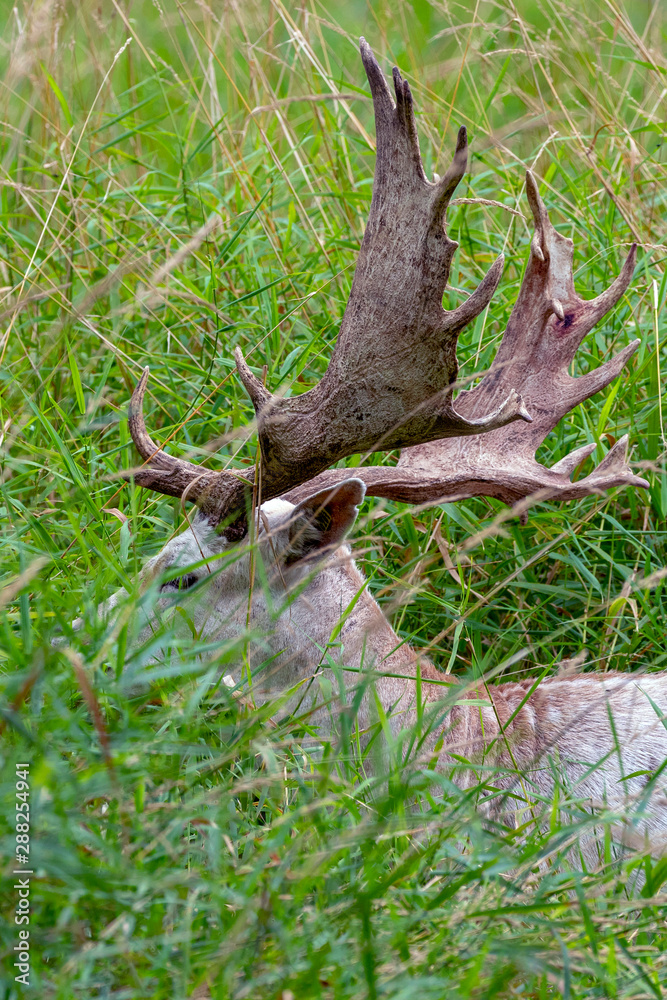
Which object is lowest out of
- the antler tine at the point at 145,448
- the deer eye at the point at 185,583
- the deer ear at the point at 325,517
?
the deer eye at the point at 185,583

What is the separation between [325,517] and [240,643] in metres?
0.96

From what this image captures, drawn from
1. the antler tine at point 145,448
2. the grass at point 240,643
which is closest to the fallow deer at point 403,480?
the antler tine at point 145,448

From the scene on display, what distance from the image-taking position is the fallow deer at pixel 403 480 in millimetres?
2576

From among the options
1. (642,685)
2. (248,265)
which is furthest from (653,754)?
(248,265)

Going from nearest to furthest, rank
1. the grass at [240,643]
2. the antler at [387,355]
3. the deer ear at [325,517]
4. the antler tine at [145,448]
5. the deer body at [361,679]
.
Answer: the grass at [240,643] → the antler at [387,355] → the deer ear at [325,517] → the deer body at [361,679] → the antler tine at [145,448]

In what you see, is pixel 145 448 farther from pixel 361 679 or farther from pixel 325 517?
pixel 361 679

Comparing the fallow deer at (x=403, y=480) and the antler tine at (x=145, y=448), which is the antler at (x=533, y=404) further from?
the antler tine at (x=145, y=448)

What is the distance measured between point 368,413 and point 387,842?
1.21m

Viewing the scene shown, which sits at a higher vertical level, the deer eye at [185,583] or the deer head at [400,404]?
the deer head at [400,404]

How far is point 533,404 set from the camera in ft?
11.4

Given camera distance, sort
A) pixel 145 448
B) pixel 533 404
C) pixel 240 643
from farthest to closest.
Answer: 1. pixel 533 404
2. pixel 145 448
3. pixel 240 643

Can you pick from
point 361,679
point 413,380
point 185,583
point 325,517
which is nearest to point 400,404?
point 413,380

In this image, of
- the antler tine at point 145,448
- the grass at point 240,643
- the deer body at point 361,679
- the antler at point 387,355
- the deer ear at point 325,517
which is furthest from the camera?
the antler tine at point 145,448

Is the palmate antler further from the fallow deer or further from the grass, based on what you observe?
the grass
